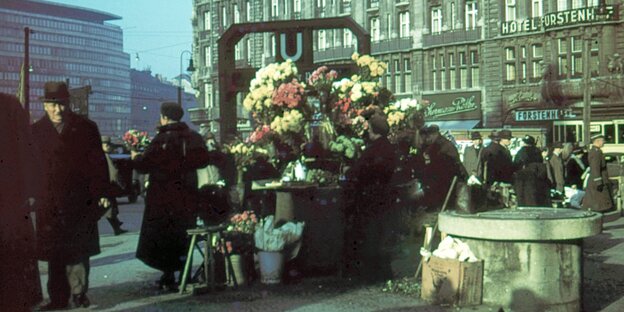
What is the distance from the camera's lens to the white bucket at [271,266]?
9.61 meters

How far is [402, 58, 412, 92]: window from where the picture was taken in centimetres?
5511

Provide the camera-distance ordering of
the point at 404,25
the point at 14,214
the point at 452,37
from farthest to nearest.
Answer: the point at 404,25, the point at 452,37, the point at 14,214

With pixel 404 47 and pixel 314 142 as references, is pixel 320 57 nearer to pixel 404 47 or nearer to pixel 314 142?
pixel 404 47

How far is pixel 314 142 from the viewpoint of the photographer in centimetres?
1101

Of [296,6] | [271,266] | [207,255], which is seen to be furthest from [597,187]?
[296,6]

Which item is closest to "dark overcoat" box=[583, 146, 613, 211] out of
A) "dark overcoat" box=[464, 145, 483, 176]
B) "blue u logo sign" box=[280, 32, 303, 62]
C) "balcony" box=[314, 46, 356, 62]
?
"dark overcoat" box=[464, 145, 483, 176]

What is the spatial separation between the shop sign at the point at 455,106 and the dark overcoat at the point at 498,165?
3433cm

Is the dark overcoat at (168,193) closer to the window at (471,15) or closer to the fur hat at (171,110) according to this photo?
the fur hat at (171,110)

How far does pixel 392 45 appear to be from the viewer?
55969 millimetres

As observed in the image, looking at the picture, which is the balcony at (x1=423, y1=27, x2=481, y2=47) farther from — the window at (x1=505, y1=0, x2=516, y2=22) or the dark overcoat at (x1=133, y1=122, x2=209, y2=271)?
the dark overcoat at (x1=133, y1=122, x2=209, y2=271)

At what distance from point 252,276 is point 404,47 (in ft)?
152

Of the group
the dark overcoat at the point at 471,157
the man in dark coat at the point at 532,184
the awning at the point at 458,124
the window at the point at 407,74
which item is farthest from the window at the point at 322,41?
the man in dark coat at the point at 532,184

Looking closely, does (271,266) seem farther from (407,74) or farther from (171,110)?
(407,74)

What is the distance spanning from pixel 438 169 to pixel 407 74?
43.9m
